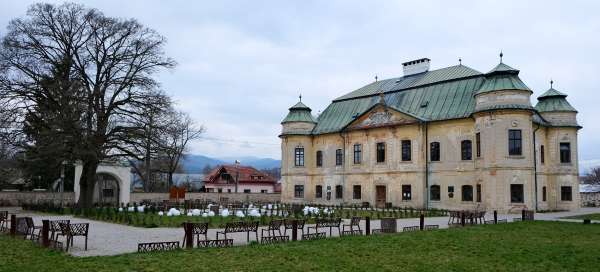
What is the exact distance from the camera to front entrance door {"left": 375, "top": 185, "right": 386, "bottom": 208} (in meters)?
41.0

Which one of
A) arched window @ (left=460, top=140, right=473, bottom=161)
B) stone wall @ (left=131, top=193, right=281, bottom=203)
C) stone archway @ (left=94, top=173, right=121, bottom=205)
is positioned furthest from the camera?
stone archway @ (left=94, top=173, right=121, bottom=205)

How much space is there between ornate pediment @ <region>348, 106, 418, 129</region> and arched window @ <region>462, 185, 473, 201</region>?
20.1ft

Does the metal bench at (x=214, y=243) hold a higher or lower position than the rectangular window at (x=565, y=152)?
lower

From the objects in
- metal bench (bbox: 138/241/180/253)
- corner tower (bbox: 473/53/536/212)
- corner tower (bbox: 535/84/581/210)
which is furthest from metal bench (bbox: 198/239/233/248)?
corner tower (bbox: 535/84/581/210)

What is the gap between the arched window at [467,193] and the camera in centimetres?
3547

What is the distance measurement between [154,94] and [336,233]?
17.3m

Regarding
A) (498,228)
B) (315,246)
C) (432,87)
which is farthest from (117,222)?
(432,87)

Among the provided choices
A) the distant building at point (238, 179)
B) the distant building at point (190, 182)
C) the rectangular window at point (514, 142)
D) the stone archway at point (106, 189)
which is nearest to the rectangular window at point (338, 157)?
the rectangular window at point (514, 142)

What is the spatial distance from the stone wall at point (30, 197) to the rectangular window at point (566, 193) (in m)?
37.3

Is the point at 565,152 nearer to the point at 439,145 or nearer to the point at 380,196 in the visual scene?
the point at 439,145

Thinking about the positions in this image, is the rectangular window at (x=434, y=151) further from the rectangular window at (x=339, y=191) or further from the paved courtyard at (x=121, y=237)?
the paved courtyard at (x=121, y=237)

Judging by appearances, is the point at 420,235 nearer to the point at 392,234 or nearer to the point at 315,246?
the point at 392,234

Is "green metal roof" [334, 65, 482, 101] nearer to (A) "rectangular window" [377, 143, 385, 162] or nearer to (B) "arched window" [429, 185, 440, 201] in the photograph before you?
(A) "rectangular window" [377, 143, 385, 162]

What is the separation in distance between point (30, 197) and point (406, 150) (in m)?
28.9
